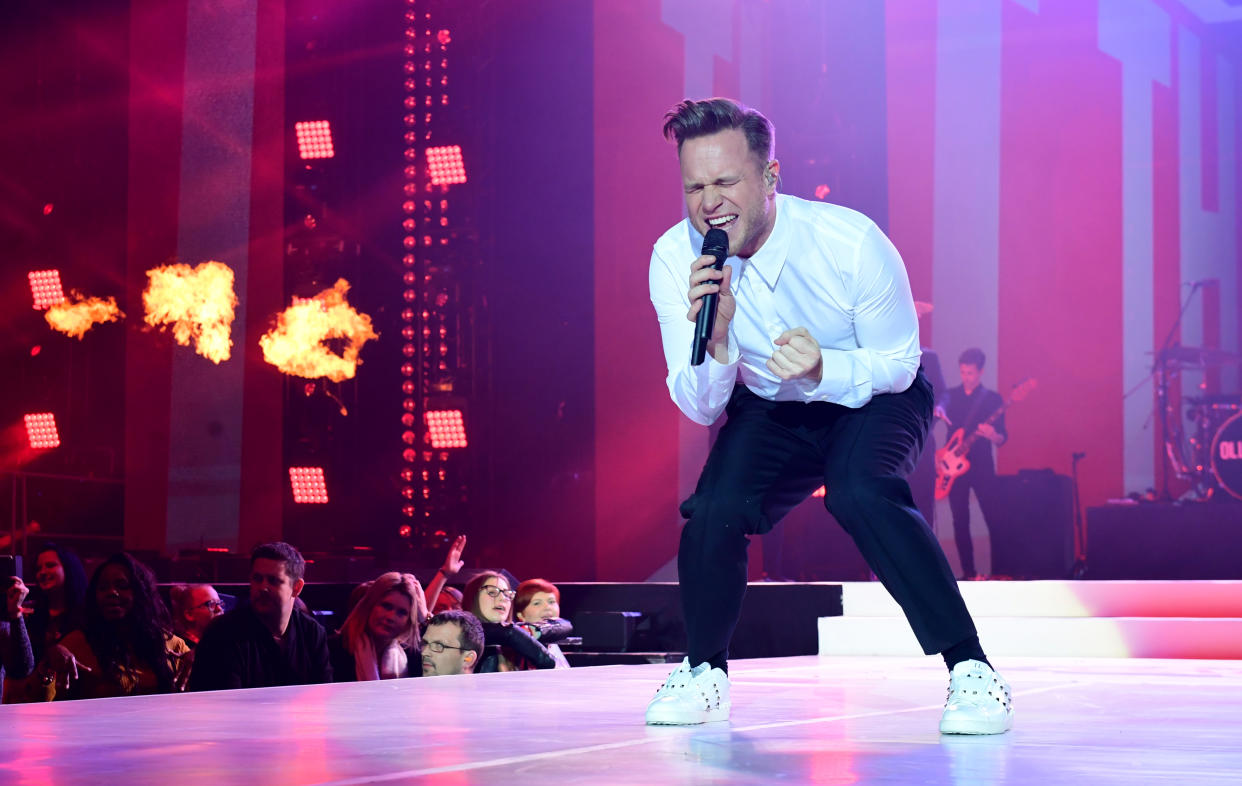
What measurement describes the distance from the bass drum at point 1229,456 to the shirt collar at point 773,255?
6663 millimetres

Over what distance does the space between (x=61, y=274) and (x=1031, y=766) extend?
9250 millimetres

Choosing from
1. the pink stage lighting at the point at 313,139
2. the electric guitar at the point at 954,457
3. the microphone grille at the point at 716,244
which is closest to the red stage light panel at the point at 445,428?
the pink stage lighting at the point at 313,139

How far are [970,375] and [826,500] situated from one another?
20.6 ft

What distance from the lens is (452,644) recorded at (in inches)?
155

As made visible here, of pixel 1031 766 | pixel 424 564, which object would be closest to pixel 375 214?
pixel 424 564

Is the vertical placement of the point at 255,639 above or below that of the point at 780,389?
below

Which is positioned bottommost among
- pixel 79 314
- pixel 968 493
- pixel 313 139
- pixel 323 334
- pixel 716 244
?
pixel 968 493

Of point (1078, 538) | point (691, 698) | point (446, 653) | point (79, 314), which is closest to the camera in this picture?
point (691, 698)

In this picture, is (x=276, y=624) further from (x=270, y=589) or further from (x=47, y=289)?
(x=47, y=289)

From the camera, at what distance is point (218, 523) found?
905 cm

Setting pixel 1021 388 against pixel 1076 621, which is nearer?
pixel 1076 621

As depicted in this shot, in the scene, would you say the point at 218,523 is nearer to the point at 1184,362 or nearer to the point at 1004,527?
the point at 1004,527

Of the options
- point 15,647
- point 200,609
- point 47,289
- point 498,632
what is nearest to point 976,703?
point 498,632

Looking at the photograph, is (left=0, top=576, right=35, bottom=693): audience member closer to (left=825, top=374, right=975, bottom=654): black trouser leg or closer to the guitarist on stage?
(left=825, top=374, right=975, bottom=654): black trouser leg
